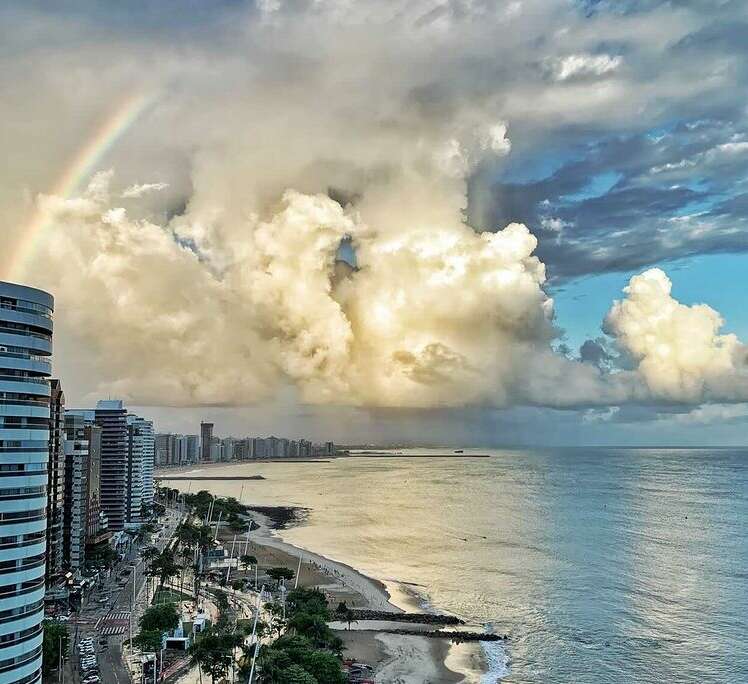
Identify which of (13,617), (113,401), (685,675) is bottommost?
(685,675)


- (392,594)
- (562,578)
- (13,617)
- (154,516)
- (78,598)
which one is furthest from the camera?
(154,516)

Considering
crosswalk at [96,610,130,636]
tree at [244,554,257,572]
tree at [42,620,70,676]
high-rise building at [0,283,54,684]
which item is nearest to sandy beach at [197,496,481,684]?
tree at [244,554,257,572]

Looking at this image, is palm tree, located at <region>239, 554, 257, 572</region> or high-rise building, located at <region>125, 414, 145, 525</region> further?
high-rise building, located at <region>125, 414, 145, 525</region>

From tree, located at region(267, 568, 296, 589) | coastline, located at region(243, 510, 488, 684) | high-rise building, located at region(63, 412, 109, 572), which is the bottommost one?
coastline, located at region(243, 510, 488, 684)

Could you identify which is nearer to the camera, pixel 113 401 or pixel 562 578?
pixel 562 578

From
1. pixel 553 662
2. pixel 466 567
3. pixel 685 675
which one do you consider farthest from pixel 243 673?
pixel 466 567

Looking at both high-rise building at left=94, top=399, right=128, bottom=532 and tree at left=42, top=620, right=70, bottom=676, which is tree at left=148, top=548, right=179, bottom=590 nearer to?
tree at left=42, top=620, right=70, bottom=676

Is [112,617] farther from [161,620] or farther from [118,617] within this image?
[161,620]

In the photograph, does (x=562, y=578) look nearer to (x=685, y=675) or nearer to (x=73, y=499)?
(x=685, y=675)

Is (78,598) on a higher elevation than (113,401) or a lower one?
lower
